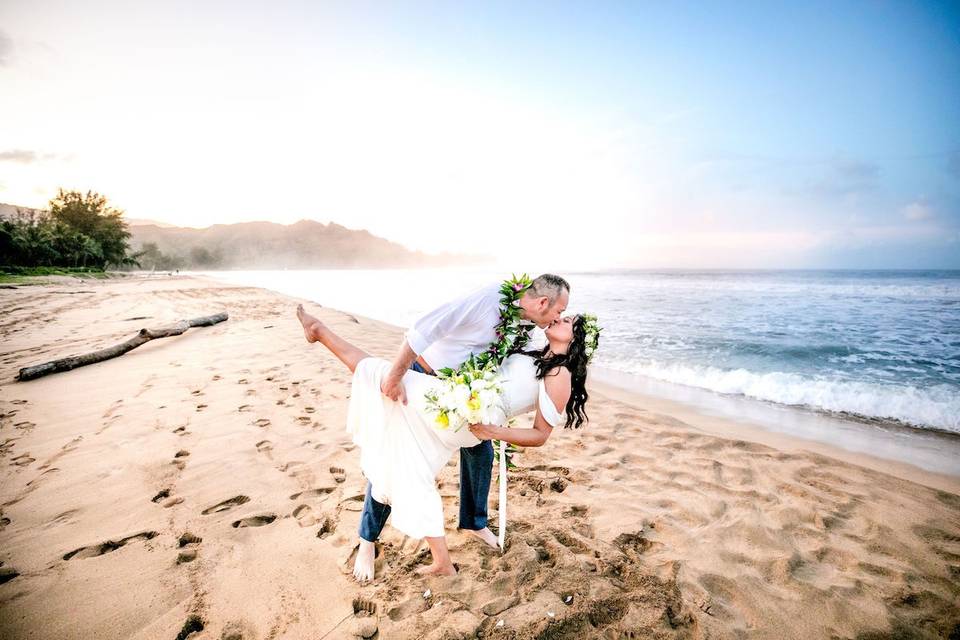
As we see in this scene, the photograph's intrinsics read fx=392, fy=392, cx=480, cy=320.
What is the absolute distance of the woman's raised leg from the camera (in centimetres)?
323

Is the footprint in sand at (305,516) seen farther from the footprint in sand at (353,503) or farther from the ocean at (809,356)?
the ocean at (809,356)

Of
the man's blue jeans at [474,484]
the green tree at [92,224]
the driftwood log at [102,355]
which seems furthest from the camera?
the green tree at [92,224]

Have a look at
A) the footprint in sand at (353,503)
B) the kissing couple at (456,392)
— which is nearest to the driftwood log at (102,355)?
the footprint in sand at (353,503)

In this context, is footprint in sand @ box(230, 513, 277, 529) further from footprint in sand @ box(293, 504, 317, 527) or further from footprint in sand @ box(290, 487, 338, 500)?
footprint in sand @ box(290, 487, 338, 500)

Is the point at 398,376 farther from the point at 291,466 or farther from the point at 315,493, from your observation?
the point at 291,466

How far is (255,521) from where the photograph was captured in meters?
3.34

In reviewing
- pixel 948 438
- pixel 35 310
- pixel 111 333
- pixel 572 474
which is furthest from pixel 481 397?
pixel 35 310

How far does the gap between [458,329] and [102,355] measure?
28.7 ft

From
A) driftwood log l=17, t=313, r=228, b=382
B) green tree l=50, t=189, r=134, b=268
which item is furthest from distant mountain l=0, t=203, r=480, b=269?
driftwood log l=17, t=313, r=228, b=382

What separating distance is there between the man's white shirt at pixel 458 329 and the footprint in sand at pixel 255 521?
1.98 metres

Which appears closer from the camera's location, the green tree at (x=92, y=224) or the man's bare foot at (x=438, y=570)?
the man's bare foot at (x=438, y=570)

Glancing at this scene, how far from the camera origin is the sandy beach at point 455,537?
2.49 m

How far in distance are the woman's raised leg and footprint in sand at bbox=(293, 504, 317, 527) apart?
1.40 m

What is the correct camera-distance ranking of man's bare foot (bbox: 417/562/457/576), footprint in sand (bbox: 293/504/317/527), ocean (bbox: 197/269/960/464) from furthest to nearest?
ocean (bbox: 197/269/960/464) < footprint in sand (bbox: 293/504/317/527) < man's bare foot (bbox: 417/562/457/576)
